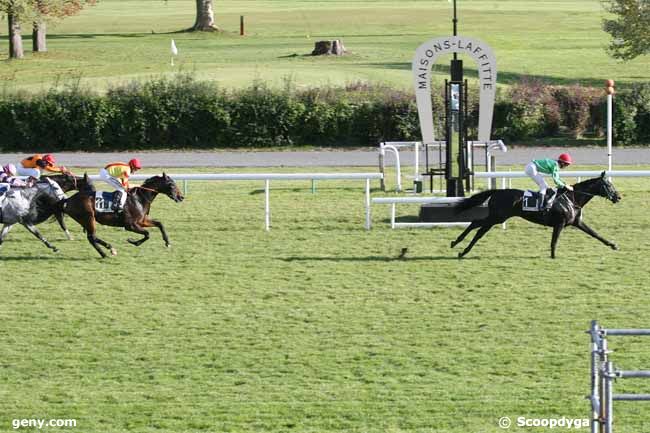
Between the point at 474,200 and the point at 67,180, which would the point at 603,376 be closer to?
the point at 474,200

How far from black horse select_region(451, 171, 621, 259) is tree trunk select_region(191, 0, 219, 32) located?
3179 cm

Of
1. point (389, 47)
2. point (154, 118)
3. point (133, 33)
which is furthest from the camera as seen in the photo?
point (133, 33)

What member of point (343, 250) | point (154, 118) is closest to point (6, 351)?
point (343, 250)

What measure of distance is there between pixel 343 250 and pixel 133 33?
32.8 meters

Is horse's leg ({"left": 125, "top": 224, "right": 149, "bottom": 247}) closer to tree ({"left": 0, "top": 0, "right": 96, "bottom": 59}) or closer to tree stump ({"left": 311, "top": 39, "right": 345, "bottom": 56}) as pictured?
tree ({"left": 0, "top": 0, "right": 96, "bottom": 59})

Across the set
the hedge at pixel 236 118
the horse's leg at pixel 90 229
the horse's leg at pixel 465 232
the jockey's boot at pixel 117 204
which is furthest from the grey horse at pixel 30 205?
the hedge at pixel 236 118

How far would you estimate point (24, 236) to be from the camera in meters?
14.9

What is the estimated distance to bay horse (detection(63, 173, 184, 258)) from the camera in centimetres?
1330

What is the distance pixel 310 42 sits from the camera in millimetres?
40469

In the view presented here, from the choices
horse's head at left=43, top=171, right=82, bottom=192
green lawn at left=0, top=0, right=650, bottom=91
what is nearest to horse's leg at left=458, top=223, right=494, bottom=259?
horse's head at left=43, top=171, right=82, bottom=192

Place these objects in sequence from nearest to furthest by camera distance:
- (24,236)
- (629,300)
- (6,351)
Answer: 1. (6,351)
2. (629,300)
3. (24,236)

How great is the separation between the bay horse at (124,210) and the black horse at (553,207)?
10.9 ft

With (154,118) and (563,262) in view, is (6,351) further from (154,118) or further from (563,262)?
(154,118)

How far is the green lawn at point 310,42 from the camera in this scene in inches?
1202
